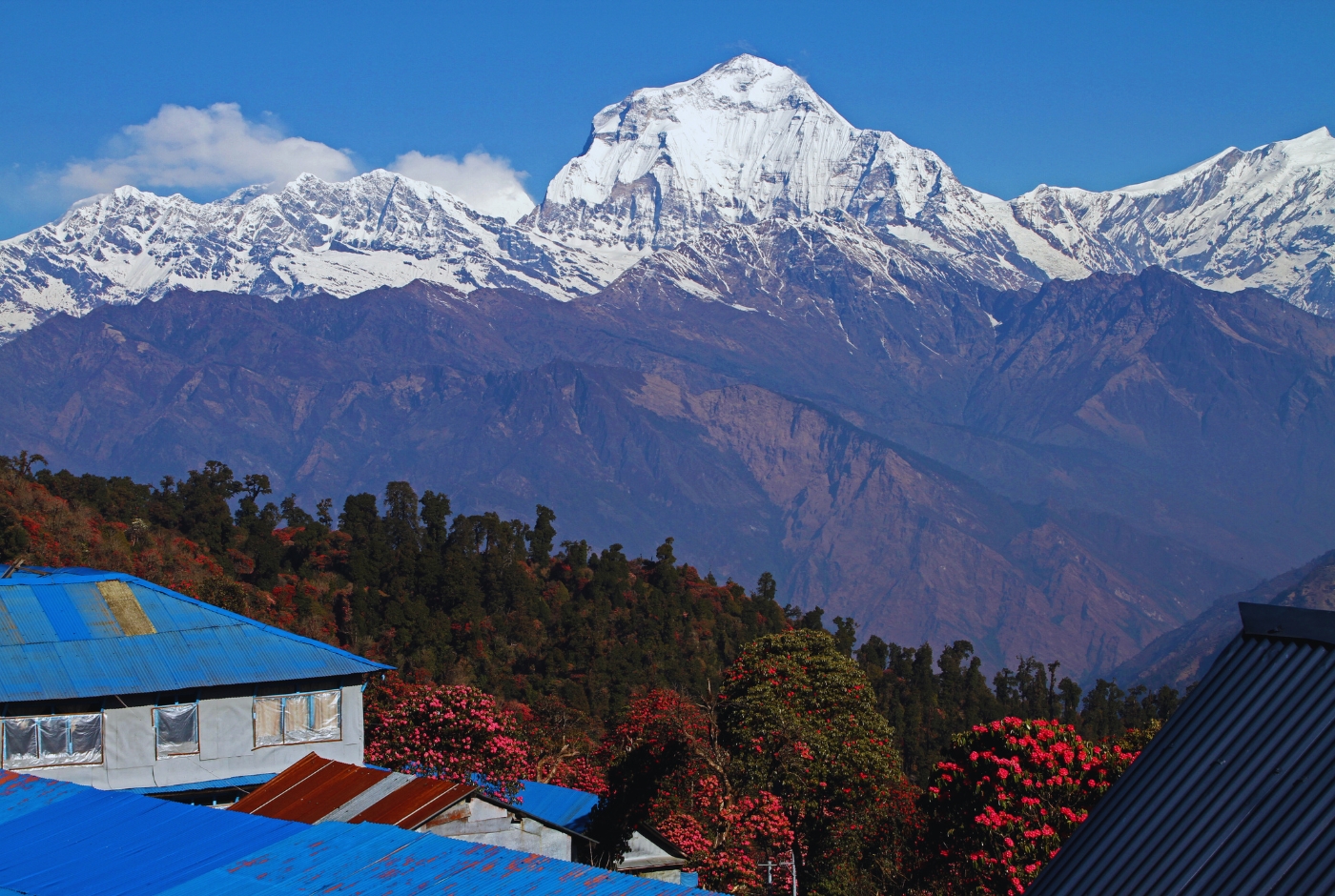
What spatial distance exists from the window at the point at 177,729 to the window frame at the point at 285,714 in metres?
1.53

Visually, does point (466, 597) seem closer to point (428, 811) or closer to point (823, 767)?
point (823, 767)

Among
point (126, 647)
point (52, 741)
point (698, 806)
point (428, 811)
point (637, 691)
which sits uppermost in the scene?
point (126, 647)

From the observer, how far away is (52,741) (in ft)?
110

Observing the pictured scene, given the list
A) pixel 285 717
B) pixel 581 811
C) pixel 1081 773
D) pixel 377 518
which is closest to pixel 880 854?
pixel 581 811

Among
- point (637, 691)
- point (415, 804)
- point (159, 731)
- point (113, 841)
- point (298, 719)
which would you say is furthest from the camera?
point (637, 691)

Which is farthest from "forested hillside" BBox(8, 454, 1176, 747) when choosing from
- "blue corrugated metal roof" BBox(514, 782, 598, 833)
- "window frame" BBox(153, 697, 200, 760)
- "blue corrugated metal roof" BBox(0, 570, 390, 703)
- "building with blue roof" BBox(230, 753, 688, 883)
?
"building with blue roof" BBox(230, 753, 688, 883)

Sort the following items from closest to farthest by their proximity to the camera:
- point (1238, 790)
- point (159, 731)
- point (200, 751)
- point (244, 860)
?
point (1238, 790) → point (244, 860) → point (159, 731) → point (200, 751)

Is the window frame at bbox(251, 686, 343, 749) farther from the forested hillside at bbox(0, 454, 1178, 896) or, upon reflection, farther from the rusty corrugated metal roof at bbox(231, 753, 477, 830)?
the rusty corrugated metal roof at bbox(231, 753, 477, 830)

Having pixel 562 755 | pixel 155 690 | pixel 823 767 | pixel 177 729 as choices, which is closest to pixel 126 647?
pixel 155 690

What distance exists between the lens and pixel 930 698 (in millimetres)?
117875

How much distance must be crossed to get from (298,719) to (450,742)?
4.50m

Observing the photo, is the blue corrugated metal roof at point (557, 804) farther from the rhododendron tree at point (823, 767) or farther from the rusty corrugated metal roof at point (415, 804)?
the rusty corrugated metal roof at point (415, 804)

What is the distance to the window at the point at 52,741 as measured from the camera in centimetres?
3316

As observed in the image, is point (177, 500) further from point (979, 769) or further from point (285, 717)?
point (979, 769)
